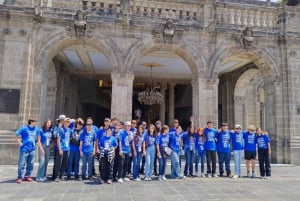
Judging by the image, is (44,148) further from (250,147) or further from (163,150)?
(250,147)

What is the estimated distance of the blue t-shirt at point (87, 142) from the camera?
21.5 feet

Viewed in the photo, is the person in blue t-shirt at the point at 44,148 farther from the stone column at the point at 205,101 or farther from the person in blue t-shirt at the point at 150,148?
the stone column at the point at 205,101

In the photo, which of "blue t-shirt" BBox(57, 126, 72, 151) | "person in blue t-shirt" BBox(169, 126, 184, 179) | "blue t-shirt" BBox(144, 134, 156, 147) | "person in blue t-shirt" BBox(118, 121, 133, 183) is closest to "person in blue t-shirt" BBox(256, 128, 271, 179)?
"person in blue t-shirt" BBox(169, 126, 184, 179)

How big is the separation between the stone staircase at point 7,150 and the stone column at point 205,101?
646cm

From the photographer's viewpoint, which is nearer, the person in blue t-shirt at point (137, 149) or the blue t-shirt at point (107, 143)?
the blue t-shirt at point (107, 143)

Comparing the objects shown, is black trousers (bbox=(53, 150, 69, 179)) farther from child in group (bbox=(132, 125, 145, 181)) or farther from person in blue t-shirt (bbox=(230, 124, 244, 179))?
person in blue t-shirt (bbox=(230, 124, 244, 179))

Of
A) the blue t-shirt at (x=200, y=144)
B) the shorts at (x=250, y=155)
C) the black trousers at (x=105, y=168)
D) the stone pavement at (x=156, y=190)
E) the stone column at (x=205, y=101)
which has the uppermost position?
the stone column at (x=205, y=101)

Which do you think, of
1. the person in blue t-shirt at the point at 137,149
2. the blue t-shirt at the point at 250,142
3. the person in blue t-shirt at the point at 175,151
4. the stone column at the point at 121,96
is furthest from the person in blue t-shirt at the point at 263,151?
the stone column at the point at 121,96

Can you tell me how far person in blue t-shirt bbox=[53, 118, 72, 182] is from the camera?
6.40 metres

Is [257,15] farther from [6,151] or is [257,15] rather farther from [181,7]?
[6,151]

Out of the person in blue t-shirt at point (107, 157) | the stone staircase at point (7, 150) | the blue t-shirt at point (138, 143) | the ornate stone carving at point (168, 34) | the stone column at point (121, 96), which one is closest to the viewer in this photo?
the person in blue t-shirt at point (107, 157)

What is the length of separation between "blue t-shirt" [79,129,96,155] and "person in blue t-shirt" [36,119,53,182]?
31.0 inches

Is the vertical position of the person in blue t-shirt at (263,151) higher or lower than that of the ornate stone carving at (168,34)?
lower

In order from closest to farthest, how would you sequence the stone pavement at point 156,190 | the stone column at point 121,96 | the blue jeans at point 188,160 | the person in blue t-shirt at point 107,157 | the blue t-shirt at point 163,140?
the stone pavement at point 156,190 → the person in blue t-shirt at point 107,157 → the blue t-shirt at point 163,140 → the blue jeans at point 188,160 → the stone column at point 121,96
